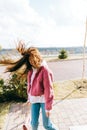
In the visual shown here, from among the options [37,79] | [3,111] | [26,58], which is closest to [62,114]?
[3,111]

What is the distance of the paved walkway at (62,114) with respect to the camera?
5.68 m

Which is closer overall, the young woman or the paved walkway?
the young woman

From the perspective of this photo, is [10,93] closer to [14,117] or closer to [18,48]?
[14,117]

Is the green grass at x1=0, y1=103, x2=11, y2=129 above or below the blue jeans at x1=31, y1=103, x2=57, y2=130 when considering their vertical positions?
below

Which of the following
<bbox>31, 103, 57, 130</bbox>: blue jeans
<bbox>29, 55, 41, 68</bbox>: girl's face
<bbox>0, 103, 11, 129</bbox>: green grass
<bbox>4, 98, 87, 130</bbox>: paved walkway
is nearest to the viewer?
<bbox>29, 55, 41, 68</bbox>: girl's face

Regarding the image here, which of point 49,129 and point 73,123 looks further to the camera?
point 73,123

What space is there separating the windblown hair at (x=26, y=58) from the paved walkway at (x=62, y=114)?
171 cm

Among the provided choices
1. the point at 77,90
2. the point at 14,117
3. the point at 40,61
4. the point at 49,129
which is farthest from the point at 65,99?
the point at 40,61

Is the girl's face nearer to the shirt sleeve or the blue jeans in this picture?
the shirt sleeve

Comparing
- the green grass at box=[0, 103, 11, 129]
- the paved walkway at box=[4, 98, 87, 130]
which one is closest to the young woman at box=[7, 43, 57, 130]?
the paved walkway at box=[4, 98, 87, 130]

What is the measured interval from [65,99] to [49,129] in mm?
3926

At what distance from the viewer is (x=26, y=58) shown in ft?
12.4

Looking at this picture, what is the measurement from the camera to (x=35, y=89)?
3873 millimetres

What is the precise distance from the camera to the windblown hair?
3.64 meters
